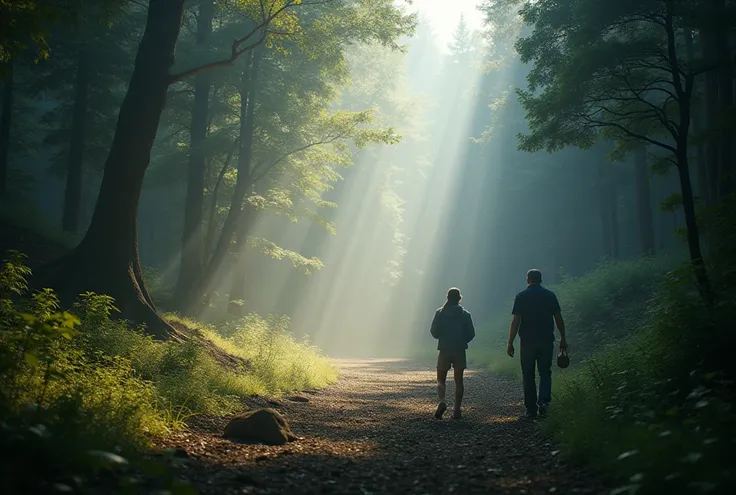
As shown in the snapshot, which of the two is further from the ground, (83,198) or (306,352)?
(83,198)

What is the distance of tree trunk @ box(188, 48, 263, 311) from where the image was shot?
699 inches

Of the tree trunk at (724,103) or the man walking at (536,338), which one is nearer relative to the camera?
the man walking at (536,338)

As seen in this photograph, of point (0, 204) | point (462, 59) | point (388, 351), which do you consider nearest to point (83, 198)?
point (0, 204)

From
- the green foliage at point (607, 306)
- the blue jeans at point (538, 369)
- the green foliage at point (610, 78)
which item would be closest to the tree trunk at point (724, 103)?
the green foliage at point (610, 78)

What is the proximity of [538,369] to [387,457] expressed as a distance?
11.2 ft

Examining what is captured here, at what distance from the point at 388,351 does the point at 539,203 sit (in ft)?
58.4

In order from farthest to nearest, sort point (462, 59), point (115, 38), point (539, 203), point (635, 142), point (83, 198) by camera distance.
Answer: point (462, 59)
point (539, 203)
point (83, 198)
point (115, 38)
point (635, 142)

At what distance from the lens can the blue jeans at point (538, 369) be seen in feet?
27.4

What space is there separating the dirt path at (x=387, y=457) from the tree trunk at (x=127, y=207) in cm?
357

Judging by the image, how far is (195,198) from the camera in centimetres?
1830

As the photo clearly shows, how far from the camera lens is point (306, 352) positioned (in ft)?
54.0

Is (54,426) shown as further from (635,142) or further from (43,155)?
(43,155)

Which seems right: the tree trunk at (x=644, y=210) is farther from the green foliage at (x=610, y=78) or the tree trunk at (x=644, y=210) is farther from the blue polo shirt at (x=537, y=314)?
the blue polo shirt at (x=537, y=314)

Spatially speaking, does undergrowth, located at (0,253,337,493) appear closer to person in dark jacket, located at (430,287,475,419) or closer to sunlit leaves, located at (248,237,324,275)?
person in dark jacket, located at (430,287,475,419)
